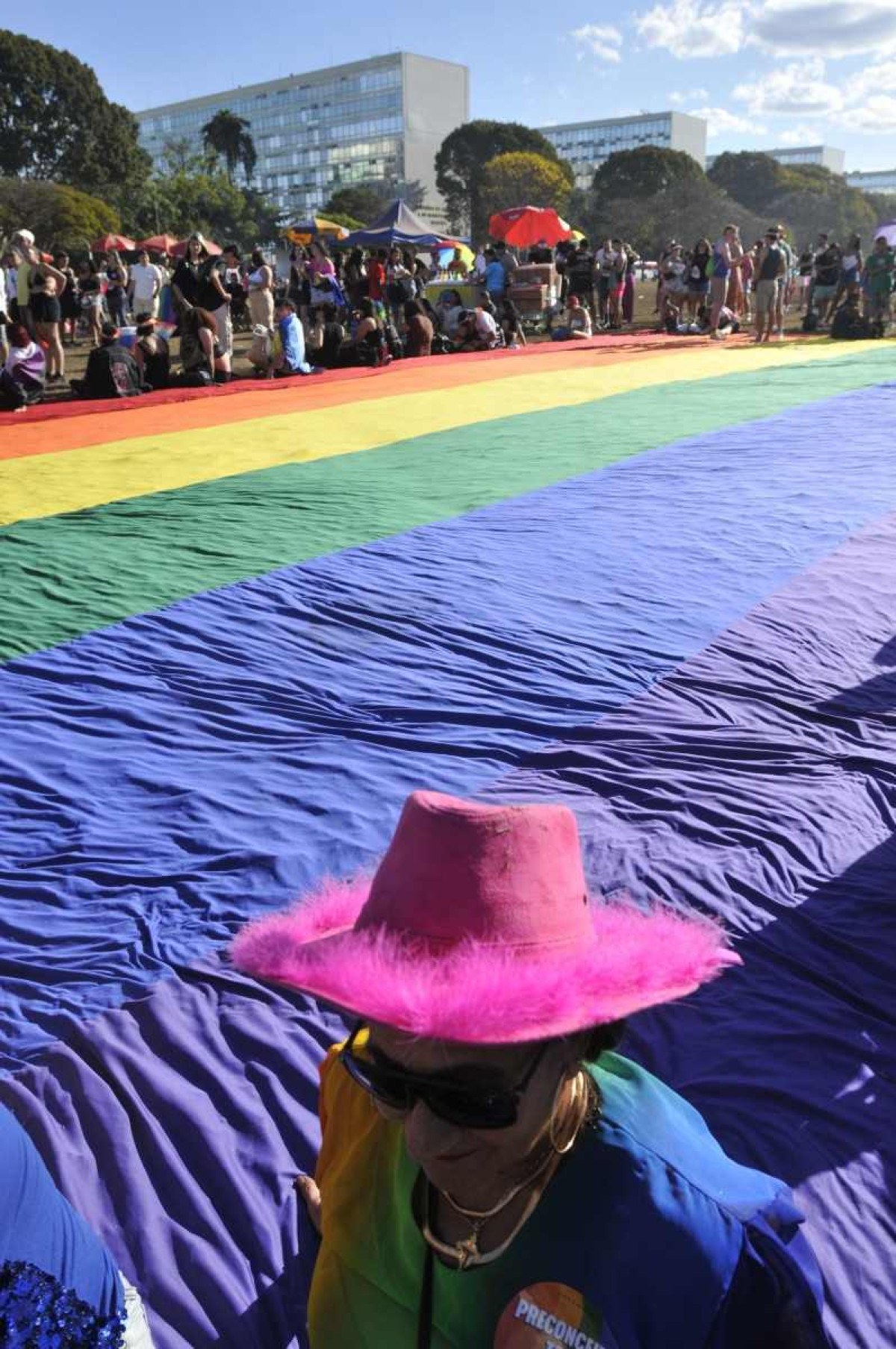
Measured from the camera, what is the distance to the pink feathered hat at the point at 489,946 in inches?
38.4

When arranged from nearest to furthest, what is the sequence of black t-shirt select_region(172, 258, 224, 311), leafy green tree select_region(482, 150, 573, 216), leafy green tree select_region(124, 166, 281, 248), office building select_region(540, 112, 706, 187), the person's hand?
the person's hand
black t-shirt select_region(172, 258, 224, 311)
leafy green tree select_region(124, 166, 281, 248)
leafy green tree select_region(482, 150, 573, 216)
office building select_region(540, 112, 706, 187)

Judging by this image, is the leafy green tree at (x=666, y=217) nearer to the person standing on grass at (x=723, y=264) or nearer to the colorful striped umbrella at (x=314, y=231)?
the colorful striped umbrella at (x=314, y=231)

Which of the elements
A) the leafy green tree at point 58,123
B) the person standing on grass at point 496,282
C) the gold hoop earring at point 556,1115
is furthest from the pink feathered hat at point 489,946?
the leafy green tree at point 58,123

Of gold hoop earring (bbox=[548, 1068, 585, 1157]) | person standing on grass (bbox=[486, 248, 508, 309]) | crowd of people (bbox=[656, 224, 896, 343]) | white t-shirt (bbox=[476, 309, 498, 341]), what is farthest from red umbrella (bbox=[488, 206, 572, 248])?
gold hoop earring (bbox=[548, 1068, 585, 1157])

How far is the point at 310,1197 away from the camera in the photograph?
1.82m

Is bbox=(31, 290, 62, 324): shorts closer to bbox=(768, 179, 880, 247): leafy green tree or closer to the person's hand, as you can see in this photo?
the person's hand

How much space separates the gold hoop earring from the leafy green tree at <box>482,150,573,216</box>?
229ft

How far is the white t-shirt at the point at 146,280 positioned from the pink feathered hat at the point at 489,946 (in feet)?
49.6

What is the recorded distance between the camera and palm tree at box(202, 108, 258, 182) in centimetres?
7856

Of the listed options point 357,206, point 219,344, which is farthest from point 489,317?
point 357,206

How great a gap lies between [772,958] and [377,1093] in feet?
5.04

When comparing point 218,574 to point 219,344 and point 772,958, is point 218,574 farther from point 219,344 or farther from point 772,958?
point 219,344

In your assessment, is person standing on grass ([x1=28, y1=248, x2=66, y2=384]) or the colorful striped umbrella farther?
the colorful striped umbrella

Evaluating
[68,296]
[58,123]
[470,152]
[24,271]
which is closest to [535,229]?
[68,296]
